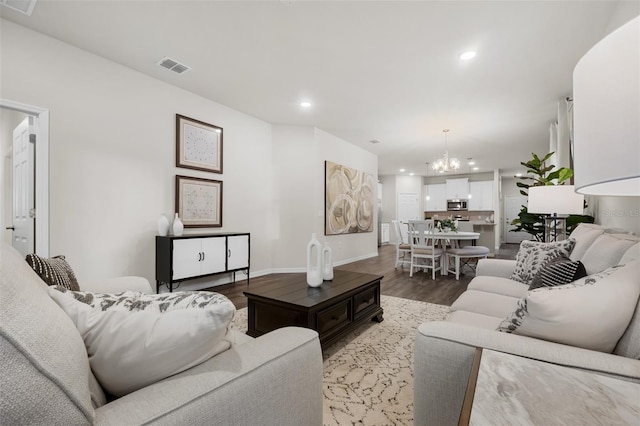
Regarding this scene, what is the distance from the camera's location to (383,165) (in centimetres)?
916

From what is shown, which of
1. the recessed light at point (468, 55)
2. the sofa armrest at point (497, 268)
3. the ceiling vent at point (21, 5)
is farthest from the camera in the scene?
the recessed light at point (468, 55)

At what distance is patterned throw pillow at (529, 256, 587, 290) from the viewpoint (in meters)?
1.56

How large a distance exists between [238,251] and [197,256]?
651 millimetres

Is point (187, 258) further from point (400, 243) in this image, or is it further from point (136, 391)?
point (400, 243)

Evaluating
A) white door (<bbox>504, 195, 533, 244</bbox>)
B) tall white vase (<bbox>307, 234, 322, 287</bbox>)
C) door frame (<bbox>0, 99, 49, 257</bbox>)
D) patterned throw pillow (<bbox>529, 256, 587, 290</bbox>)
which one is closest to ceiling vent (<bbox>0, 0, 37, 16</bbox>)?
door frame (<bbox>0, 99, 49, 257</bbox>)

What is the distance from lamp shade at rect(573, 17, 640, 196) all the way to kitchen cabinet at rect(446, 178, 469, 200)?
11202mm

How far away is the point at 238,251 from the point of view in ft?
13.6

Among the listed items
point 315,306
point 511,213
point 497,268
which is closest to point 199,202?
point 315,306

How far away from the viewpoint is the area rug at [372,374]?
1.51 meters

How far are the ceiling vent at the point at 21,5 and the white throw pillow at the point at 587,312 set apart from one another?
3817 millimetres

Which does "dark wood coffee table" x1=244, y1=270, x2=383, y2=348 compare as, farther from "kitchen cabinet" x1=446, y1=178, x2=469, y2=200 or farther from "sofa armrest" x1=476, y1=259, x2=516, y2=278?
"kitchen cabinet" x1=446, y1=178, x2=469, y2=200

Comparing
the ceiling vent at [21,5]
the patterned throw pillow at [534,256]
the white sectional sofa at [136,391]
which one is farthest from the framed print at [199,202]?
the patterned throw pillow at [534,256]

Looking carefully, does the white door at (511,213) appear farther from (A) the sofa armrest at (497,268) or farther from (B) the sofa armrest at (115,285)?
(B) the sofa armrest at (115,285)

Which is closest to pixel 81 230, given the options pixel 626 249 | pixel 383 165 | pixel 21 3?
pixel 21 3
